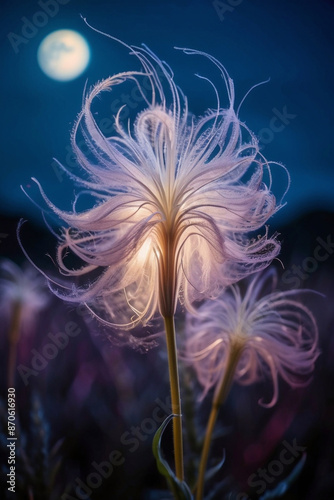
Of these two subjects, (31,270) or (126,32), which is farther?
(31,270)

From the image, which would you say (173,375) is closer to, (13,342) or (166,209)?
(166,209)

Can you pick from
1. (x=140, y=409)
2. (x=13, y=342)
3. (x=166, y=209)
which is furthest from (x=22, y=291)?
(x=166, y=209)

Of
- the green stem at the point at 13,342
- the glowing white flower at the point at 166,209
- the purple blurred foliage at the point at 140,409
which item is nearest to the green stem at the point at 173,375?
the glowing white flower at the point at 166,209

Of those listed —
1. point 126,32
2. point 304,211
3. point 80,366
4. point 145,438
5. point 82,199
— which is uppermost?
point 126,32

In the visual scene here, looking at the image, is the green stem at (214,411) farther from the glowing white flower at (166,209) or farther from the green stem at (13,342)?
the green stem at (13,342)

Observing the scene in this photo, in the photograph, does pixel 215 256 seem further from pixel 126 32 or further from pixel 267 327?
pixel 126 32

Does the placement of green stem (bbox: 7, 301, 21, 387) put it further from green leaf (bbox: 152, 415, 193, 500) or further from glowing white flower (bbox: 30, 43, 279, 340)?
green leaf (bbox: 152, 415, 193, 500)

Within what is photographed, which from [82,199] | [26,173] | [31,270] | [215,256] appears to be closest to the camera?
[215,256]

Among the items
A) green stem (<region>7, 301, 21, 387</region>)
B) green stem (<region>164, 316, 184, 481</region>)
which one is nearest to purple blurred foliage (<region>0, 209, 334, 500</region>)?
green stem (<region>7, 301, 21, 387</region>)

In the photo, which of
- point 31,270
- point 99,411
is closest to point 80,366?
point 99,411
